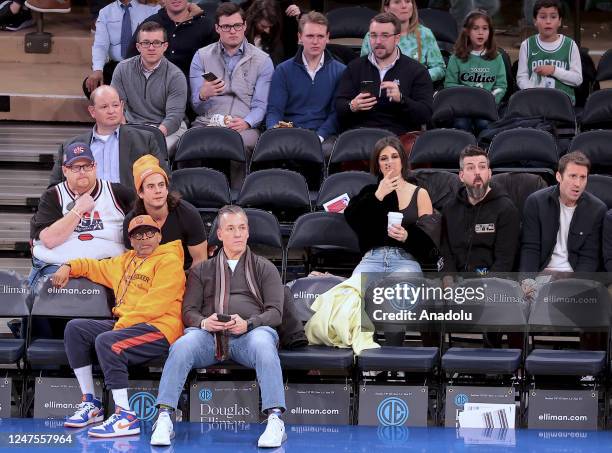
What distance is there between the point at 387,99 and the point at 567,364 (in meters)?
3.03

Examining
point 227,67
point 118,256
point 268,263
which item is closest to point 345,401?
point 268,263

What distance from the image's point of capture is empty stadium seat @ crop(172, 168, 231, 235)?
10000 mm

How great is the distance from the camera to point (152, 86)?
1078cm

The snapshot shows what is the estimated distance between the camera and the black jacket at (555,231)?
356 inches

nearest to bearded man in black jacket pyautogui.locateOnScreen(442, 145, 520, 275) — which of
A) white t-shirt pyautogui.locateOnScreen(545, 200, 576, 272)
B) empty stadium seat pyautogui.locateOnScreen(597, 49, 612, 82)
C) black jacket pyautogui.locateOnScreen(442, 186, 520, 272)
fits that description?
black jacket pyautogui.locateOnScreen(442, 186, 520, 272)

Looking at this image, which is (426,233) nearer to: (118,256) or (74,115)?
(118,256)

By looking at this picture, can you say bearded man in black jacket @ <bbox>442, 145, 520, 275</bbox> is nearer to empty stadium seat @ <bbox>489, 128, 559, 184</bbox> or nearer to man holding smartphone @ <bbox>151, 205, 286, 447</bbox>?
empty stadium seat @ <bbox>489, 128, 559, 184</bbox>

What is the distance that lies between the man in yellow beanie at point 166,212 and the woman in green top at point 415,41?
2.86 meters

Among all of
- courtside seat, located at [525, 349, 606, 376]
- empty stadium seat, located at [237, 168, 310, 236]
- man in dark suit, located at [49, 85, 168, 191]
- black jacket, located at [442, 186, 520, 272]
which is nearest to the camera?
courtside seat, located at [525, 349, 606, 376]

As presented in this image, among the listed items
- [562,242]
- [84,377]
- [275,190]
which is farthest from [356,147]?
[84,377]

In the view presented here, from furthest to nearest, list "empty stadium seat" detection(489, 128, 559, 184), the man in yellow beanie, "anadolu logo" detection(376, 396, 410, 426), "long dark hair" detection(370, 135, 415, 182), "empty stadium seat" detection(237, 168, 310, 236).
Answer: "empty stadium seat" detection(489, 128, 559, 184)
"empty stadium seat" detection(237, 168, 310, 236)
"long dark hair" detection(370, 135, 415, 182)
the man in yellow beanie
"anadolu logo" detection(376, 396, 410, 426)

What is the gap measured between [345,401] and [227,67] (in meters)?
3.45

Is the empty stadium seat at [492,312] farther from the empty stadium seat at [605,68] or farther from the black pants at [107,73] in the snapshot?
the black pants at [107,73]

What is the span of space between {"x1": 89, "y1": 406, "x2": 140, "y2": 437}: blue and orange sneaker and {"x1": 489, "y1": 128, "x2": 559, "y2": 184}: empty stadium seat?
3251mm
